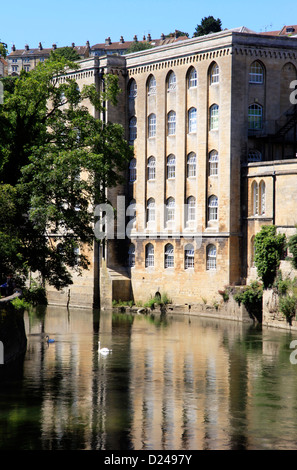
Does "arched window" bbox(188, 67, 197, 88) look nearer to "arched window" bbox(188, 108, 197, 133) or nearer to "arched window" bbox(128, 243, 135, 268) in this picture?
"arched window" bbox(188, 108, 197, 133)

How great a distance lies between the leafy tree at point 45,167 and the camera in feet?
136

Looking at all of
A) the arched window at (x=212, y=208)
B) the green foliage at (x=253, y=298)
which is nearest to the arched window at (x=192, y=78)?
the arched window at (x=212, y=208)

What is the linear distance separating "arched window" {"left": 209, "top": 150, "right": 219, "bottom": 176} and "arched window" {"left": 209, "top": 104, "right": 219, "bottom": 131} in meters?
1.55

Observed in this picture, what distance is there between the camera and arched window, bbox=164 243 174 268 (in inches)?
2499

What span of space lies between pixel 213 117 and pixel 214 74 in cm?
265

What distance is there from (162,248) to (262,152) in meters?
9.66

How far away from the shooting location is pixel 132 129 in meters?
66.8

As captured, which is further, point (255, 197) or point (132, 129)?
point (132, 129)

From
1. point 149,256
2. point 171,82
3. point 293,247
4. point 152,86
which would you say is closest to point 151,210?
point 149,256

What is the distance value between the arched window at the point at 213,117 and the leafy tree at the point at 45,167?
573 inches

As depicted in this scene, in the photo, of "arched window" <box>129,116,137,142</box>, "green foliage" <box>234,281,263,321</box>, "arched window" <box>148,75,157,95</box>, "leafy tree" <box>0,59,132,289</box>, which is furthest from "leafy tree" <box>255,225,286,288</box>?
"arched window" <box>129,116,137,142</box>

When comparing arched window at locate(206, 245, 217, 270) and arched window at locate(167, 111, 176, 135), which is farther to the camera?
arched window at locate(167, 111, 176, 135)

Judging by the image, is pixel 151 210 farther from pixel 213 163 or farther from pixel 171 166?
pixel 213 163

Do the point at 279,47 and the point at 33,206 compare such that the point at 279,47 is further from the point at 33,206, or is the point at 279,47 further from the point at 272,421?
the point at 272,421
